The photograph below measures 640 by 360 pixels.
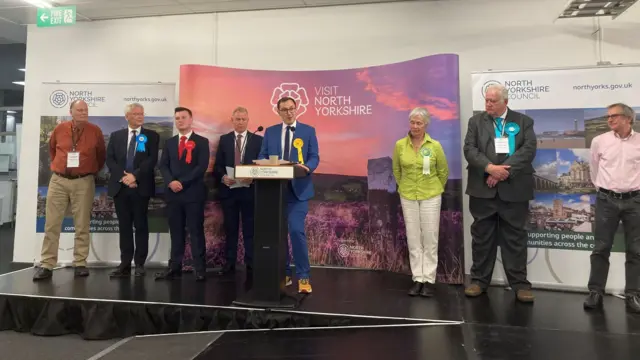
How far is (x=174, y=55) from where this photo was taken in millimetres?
4859

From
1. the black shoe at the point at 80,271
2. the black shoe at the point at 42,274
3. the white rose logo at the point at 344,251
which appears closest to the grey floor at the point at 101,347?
the black shoe at the point at 42,274

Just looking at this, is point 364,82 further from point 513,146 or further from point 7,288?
point 7,288

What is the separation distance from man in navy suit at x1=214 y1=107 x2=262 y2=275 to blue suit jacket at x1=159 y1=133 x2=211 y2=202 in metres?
0.21

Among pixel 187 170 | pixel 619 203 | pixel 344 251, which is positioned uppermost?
pixel 187 170

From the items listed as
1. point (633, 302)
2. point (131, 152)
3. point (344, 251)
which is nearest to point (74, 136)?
point (131, 152)

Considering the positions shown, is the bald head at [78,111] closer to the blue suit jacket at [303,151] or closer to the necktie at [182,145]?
the necktie at [182,145]

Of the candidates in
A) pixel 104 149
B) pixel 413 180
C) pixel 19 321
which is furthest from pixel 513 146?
pixel 19 321

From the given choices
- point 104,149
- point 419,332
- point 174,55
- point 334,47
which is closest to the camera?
point 419,332

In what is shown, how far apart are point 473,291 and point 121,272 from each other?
3307 mm

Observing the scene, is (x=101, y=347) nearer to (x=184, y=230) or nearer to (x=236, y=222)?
(x=184, y=230)

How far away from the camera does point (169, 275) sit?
147 inches

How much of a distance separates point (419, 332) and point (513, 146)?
165 cm

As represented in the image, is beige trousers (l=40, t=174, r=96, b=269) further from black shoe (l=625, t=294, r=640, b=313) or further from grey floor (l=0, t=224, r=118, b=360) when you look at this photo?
black shoe (l=625, t=294, r=640, b=313)

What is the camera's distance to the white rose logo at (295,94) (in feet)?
14.0
